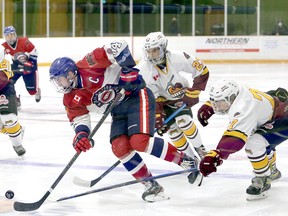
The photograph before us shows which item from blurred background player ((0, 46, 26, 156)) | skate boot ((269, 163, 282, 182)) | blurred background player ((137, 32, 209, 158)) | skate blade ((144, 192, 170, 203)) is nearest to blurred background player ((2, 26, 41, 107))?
blurred background player ((0, 46, 26, 156))

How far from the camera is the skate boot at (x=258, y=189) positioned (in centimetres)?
395

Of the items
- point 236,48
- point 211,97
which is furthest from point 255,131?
point 236,48

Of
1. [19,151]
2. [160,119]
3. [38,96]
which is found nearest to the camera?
[160,119]

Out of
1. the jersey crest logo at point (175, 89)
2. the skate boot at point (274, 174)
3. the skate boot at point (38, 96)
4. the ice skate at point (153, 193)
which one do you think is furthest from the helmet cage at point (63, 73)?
the skate boot at point (38, 96)

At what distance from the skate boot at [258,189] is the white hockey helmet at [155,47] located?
937 millimetres

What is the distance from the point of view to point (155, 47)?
175 inches

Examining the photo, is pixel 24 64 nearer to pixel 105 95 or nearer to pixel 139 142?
pixel 105 95

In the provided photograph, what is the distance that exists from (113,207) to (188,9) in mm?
14184

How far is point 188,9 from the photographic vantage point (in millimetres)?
17750

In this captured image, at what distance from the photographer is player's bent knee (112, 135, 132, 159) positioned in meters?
3.95

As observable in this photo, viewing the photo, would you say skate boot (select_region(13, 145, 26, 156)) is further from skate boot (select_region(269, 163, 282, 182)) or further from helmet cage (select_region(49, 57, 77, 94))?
skate boot (select_region(269, 163, 282, 182))

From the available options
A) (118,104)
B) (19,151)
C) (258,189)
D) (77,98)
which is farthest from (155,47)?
(19,151)

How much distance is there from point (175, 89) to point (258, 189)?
990mm

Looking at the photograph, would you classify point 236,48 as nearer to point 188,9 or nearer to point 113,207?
point 188,9
